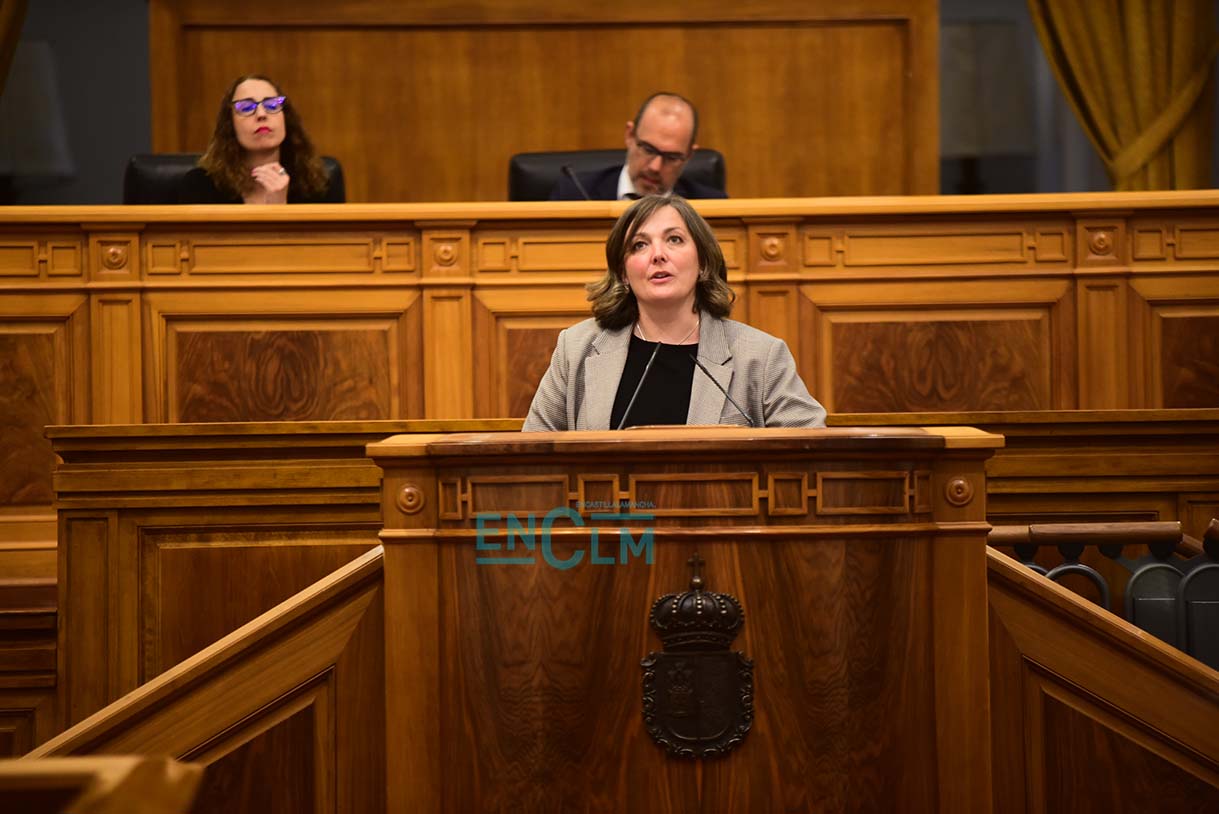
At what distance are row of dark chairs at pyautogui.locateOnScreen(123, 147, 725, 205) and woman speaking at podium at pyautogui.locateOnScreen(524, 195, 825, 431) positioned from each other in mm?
1463

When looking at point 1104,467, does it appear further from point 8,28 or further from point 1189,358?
point 8,28

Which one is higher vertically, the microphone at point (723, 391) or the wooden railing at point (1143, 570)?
the microphone at point (723, 391)

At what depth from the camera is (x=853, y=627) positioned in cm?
165

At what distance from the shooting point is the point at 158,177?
12.5ft

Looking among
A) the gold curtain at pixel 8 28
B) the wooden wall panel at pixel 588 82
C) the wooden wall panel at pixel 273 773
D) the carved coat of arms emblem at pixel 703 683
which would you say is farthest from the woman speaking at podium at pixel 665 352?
the gold curtain at pixel 8 28

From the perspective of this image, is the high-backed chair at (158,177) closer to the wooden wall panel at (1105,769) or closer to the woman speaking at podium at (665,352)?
the woman speaking at podium at (665,352)

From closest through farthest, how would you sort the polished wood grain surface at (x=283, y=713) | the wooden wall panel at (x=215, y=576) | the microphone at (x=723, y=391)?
1. the polished wood grain surface at (x=283, y=713)
2. the microphone at (x=723, y=391)
3. the wooden wall panel at (x=215, y=576)

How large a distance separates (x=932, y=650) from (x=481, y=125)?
3.93m

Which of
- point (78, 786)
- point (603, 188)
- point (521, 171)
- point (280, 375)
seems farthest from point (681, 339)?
point (521, 171)

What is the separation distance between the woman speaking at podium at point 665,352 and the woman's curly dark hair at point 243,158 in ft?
4.87

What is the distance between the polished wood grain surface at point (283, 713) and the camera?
5.85 ft

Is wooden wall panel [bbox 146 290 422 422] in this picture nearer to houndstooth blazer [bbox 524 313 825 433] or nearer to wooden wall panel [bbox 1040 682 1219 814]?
houndstooth blazer [bbox 524 313 825 433]

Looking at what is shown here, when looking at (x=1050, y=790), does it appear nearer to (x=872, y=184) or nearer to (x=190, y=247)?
(x=190, y=247)

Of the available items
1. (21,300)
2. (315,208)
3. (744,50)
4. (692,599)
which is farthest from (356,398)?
(744,50)
